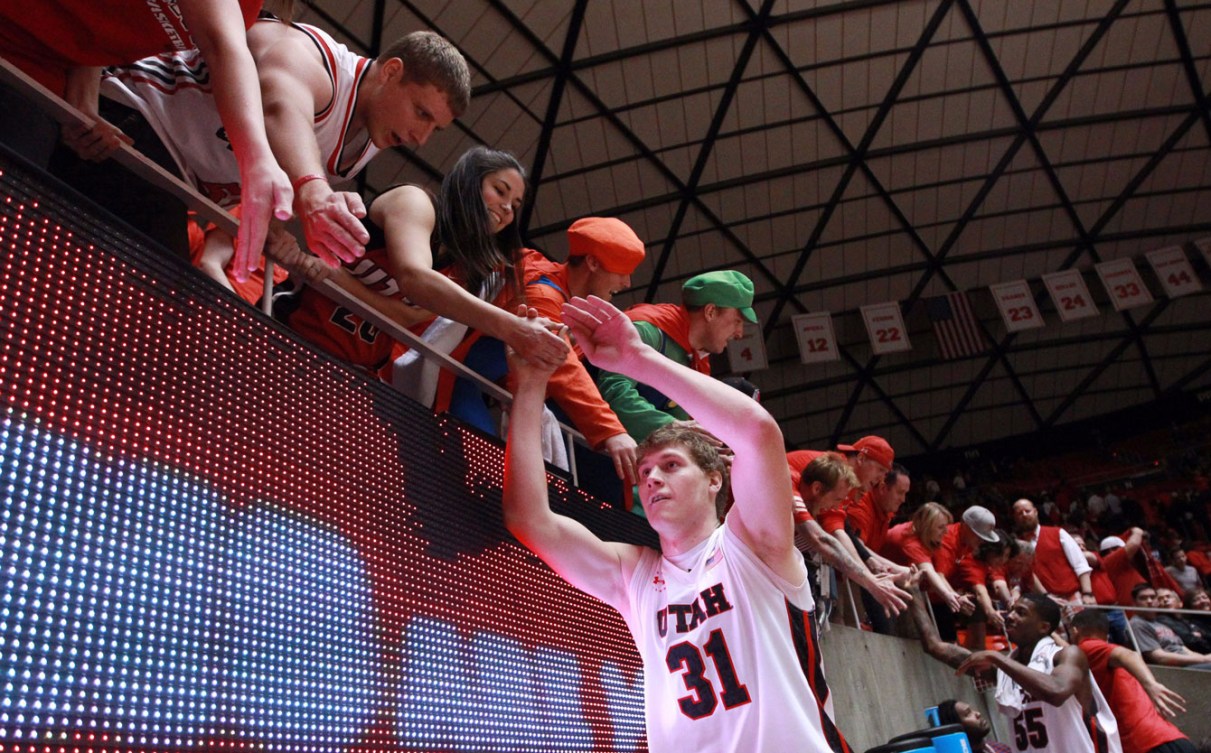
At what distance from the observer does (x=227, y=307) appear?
6.55 ft

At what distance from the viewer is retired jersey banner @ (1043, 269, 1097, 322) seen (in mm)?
18547

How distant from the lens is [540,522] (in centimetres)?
270

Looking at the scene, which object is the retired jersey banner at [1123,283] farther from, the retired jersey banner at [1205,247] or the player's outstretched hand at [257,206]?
the player's outstretched hand at [257,206]

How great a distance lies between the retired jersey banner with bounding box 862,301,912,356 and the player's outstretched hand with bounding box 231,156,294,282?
60.3ft

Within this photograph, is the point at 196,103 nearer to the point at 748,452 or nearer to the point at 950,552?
the point at 748,452

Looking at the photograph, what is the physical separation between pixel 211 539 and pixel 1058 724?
549cm

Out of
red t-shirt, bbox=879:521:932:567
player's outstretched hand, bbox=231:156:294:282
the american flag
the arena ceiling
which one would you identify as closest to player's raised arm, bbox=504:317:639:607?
player's outstretched hand, bbox=231:156:294:282

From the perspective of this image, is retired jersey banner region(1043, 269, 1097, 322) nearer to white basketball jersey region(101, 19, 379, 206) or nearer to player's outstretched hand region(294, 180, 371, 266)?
white basketball jersey region(101, 19, 379, 206)

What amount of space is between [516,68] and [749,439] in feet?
40.6

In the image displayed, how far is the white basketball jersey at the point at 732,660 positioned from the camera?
229 centimetres

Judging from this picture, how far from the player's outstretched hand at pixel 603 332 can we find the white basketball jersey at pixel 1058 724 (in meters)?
4.37

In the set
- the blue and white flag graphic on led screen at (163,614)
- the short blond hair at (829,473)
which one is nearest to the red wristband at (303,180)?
the blue and white flag graphic on led screen at (163,614)

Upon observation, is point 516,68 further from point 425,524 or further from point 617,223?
point 425,524

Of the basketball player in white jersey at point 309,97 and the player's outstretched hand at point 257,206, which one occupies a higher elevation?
the basketball player in white jersey at point 309,97
